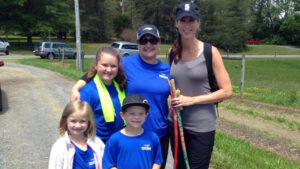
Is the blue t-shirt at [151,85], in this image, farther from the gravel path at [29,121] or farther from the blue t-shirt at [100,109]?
the gravel path at [29,121]

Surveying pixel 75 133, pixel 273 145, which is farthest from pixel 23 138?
pixel 273 145

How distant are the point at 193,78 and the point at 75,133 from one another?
1065 millimetres

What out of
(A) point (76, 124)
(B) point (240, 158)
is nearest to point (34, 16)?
(B) point (240, 158)

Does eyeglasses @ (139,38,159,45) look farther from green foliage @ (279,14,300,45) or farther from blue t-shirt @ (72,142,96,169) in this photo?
green foliage @ (279,14,300,45)

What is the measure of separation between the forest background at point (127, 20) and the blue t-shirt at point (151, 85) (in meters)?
35.8

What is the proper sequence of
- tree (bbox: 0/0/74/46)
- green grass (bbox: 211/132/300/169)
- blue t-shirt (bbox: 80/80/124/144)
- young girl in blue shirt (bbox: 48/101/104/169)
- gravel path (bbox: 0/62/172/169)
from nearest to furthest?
young girl in blue shirt (bbox: 48/101/104/169)
blue t-shirt (bbox: 80/80/124/144)
green grass (bbox: 211/132/300/169)
gravel path (bbox: 0/62/172/169)
tree (bbox: 0/0/74/46)

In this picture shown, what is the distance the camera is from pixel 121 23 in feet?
170

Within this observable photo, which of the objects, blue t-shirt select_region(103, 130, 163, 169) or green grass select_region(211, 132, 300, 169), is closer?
blue t-shirt select_region(103, 130, 163, 169)

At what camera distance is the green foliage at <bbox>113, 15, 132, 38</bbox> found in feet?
168

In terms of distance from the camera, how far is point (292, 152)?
209 inches

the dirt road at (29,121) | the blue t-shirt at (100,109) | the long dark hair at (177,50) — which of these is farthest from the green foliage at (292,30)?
the blue t-shirt at (100,109)

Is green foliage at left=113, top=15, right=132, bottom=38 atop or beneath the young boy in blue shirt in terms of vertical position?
atop

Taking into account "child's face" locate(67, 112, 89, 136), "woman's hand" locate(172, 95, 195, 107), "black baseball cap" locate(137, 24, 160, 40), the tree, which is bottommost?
"child's face" locate(67, 112, 89, 136)

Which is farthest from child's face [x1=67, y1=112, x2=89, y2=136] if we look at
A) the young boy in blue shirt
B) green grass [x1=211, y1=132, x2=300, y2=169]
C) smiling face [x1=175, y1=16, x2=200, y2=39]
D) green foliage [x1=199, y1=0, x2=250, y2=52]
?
green foliage [x1=199, y1=0, x2=250, y2=52]
